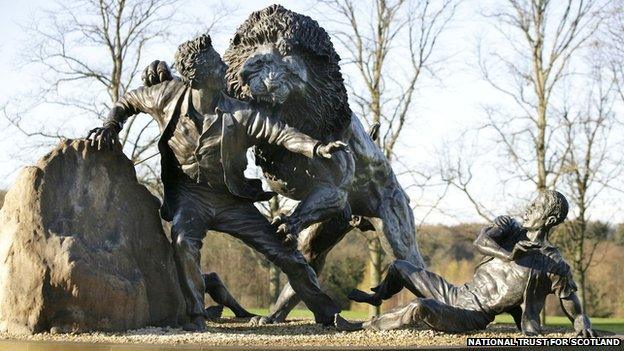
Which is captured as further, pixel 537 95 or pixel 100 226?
pixel 537 95

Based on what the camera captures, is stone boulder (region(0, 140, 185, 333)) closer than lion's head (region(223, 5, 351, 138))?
Yes

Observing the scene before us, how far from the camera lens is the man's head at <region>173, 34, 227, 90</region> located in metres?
7.68

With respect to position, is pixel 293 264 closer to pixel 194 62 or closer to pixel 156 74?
pixel 194 62

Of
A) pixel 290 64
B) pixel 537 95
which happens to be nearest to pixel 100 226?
pixel 290 64

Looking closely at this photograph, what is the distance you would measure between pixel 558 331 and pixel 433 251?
20.4 meters

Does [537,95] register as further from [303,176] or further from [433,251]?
[303,176]

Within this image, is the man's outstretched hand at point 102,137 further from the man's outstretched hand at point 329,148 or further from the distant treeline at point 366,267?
the distant treeline at point 366,267

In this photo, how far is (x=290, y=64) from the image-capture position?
828cm

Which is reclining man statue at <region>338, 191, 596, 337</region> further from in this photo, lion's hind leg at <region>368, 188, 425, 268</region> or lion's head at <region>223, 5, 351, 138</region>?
lion's head at <region>223, 5, 351, 138</region>

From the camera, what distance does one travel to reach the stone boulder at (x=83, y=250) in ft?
22.6

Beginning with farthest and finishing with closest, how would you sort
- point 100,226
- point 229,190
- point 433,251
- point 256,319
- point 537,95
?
point 433,251
point 537,95
point 256,319
point 229,190
point 100,226

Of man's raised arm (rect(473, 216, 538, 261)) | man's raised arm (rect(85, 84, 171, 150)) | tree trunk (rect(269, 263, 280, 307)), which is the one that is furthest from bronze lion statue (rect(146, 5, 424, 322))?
tree trunk (rect(269, 263, 280, 307))

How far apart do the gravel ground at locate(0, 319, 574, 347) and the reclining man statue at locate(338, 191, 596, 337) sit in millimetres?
131

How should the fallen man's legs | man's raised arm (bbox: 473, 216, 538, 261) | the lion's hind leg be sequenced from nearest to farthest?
the fallen man's legs → man's raised arm (bbox: 473, 216, 538, 261) → the lion's hind leg
